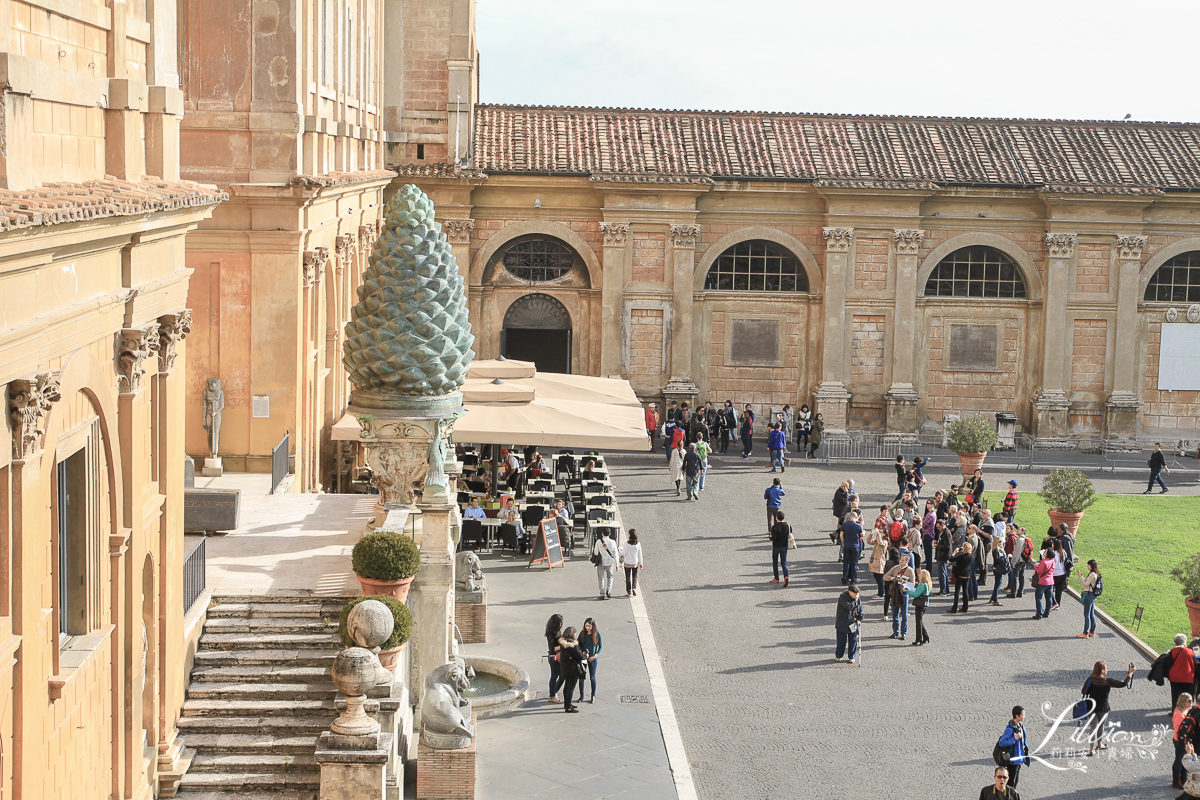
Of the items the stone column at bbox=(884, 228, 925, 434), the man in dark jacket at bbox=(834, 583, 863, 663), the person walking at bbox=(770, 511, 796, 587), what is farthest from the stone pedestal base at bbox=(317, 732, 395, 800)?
the stone column at bbox=(884, 228, 925, 434)

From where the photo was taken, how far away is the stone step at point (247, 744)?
14.3 m

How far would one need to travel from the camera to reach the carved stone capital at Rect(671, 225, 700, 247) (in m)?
38.5

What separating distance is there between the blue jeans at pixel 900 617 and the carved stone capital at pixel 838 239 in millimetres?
17852

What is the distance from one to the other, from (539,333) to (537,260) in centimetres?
191

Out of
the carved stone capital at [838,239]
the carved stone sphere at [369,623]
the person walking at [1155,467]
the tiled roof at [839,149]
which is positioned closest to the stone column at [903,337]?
the carved stone capital at [838,239]

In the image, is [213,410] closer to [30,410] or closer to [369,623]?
[369,623]

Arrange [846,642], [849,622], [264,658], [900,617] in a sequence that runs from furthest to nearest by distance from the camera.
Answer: [900,617] → [846,642] → [849,622] → [264,658]

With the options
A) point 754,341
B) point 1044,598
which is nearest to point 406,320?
point 1044,598

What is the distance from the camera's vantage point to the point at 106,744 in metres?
12.2

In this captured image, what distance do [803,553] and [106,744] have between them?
55.6ft

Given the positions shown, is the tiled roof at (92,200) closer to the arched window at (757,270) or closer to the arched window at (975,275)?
the arched window at (757,270)

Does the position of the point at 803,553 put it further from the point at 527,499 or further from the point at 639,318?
the point at 639,318

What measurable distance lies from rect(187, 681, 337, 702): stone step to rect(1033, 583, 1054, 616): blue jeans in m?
12.4

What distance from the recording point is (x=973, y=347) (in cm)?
3938
